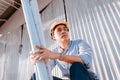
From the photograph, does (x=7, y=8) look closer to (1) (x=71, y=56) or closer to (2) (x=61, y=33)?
(2) (x=61, y=33)

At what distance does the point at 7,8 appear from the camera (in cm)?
375

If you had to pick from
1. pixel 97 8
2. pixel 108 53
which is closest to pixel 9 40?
pixel 97 8

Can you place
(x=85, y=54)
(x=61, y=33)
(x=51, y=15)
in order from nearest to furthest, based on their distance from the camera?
(x=85, y=54) → (x=61, y=33) → (x=51, y=15)

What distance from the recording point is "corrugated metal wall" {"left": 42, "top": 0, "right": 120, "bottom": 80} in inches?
65.8

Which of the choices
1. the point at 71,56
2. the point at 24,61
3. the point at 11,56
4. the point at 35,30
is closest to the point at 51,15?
the point at 24,61

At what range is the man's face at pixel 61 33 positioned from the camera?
1.55 m

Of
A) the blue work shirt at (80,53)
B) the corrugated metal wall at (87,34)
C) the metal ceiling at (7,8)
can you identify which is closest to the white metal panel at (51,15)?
the corrugated metal wall at (87,34)

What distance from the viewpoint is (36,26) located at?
97 cm

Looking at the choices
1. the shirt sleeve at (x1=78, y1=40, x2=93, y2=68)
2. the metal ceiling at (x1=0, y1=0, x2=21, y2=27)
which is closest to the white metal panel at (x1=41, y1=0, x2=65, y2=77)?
the metal ceiling at (x1=0, y1=0, x2=21, y2=27)

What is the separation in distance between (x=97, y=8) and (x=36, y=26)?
1.20m

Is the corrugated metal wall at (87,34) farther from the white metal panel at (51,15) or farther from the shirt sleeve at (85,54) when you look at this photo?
the shirt sleeve at (85,54)

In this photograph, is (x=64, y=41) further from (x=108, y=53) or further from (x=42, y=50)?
(x=42, y=50)

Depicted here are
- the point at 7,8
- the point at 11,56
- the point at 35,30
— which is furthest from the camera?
the point at 7,8

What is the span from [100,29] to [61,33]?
0.51 meters
